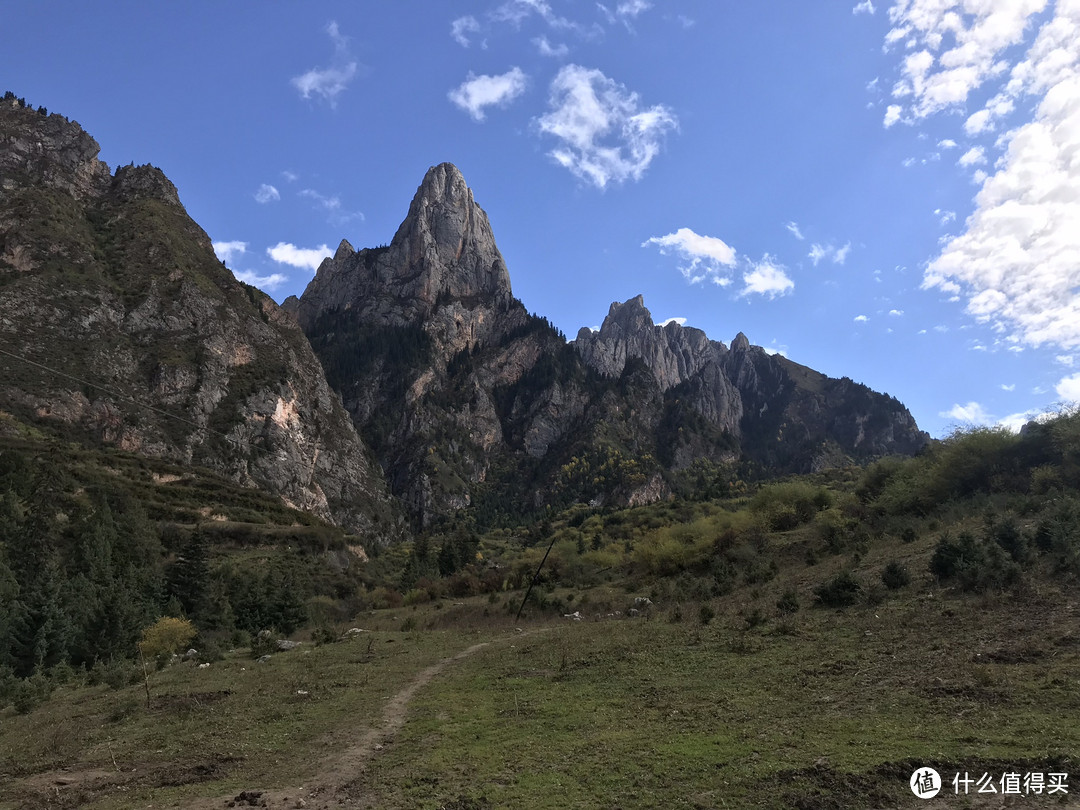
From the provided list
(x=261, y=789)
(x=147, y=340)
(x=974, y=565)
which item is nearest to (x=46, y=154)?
(x=147, y=340)

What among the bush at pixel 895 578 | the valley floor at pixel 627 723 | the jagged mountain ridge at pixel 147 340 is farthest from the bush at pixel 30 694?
the jagged mountain ridge at pixel 147 340

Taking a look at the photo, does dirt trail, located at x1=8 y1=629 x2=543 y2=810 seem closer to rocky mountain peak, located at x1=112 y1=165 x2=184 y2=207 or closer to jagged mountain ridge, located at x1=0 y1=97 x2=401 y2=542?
jagged mountain ridge, located at x1=0 y1=97 x2=401 y2=542

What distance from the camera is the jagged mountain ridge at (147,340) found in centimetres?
9431

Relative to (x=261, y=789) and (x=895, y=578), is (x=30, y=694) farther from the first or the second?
(x=895, y=578)

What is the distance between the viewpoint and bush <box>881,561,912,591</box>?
21609mm

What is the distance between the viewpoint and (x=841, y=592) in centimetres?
2177

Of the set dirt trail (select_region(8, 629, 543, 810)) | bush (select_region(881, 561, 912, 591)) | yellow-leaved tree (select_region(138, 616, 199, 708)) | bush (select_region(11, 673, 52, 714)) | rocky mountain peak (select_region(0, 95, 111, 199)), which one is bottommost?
yellow-leaved tree (select_region(138, 616, 199, 708))

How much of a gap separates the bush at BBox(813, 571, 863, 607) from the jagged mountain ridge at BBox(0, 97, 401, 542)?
268 feet

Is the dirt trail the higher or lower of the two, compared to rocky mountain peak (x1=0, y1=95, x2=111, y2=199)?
lower

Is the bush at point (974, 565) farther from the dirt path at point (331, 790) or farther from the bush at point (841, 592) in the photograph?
the dirt path at point (331, 790)

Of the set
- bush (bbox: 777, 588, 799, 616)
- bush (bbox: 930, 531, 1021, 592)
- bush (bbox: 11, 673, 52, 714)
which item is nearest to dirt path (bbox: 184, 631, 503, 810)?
bush (bbox: 11, 673, 52, 714)

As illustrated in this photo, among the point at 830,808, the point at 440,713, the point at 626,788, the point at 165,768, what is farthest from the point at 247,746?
the point at 830,808

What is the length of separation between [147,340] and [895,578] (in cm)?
12774

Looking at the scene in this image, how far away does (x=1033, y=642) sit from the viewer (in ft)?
43.4
